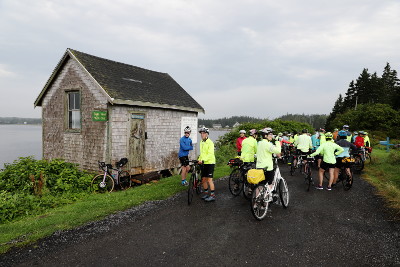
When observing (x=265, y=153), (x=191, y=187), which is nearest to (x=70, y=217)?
(x=191, y=187)

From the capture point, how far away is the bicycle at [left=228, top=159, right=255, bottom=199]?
8.41 meters

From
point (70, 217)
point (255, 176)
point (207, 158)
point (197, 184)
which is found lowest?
point (70, 217)

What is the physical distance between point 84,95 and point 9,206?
5730mm

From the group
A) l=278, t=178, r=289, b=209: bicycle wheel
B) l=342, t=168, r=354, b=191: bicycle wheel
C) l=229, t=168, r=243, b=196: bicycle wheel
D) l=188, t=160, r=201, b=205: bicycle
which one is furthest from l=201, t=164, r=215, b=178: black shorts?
l=342, t=168, r=354, b=191: bicycle wheel

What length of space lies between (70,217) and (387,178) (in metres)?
13.0

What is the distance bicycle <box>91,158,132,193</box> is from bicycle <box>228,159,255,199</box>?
5248 mm

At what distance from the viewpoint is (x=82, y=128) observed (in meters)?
12.3

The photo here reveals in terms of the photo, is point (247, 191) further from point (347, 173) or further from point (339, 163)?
point (347, 173)

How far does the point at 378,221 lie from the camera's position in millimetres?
6465

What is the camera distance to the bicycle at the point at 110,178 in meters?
10.9

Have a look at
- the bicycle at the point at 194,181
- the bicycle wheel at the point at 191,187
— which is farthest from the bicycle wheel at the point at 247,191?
the bicycle wheel at the point at 191,187

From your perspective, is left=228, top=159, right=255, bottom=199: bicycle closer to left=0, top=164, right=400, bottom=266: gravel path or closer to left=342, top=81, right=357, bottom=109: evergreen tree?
left=0, top=164, right=400, bottom=266: gravel path

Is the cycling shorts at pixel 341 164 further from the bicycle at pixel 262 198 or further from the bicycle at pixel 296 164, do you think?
the bicycle at pixel 262 198

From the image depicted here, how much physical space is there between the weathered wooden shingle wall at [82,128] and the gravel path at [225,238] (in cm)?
563
